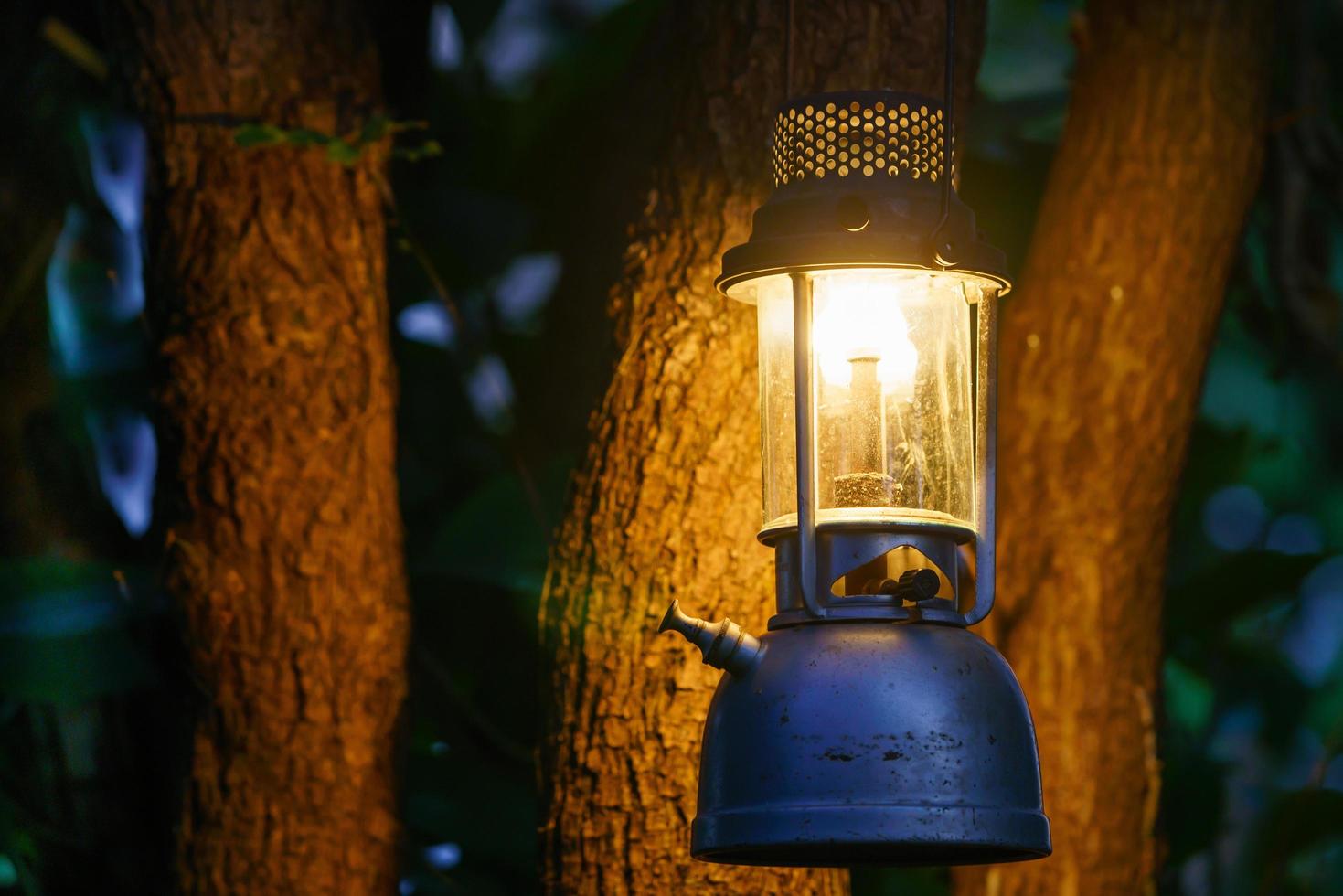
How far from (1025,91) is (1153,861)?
5.69 feet

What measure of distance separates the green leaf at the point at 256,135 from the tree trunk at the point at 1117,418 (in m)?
1.25

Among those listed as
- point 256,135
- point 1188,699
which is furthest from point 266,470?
point 1188,699

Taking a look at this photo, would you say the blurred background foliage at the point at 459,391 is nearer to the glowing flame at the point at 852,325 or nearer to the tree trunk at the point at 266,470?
the tree trunk at the point at 266,470

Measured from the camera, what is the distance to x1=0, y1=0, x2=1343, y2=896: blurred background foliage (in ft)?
8.09

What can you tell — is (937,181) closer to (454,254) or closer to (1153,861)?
(1153,861)

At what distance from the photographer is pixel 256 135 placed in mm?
2049

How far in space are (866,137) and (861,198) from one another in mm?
90

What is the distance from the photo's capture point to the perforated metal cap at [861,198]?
1.41m

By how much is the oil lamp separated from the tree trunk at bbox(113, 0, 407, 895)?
0.73 m

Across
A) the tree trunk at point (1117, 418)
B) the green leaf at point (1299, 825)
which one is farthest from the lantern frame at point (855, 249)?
the green leaf at point (1299, 825)

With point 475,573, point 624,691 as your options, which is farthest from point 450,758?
point 624,691

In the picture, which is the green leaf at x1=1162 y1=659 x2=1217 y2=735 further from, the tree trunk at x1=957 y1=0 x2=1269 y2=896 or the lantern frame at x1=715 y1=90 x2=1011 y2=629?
the lantern frame at x1=715 y1=90 x2=1011 y2=629

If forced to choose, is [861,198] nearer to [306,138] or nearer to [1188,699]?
[306,138]

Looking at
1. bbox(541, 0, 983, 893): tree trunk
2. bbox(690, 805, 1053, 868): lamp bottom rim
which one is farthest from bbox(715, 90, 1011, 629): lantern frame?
bbox(541, 0, 983, 893): tree trunk
